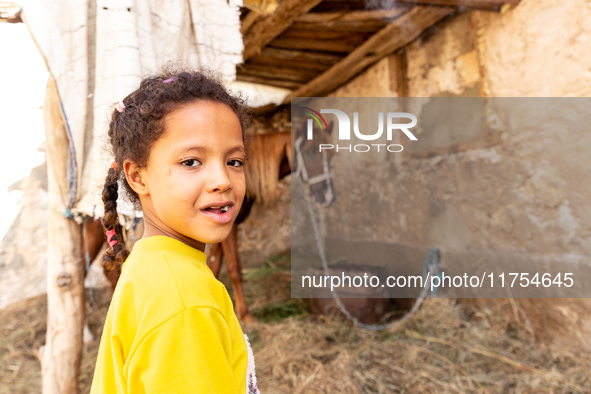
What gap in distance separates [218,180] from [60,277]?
1516mm

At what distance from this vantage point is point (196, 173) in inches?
27.2

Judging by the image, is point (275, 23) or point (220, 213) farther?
point (275, 23)

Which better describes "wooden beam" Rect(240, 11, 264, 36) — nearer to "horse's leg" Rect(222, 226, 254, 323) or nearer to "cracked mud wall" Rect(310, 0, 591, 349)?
"cracked mud wall" Rect(310, 0, 591, 349)

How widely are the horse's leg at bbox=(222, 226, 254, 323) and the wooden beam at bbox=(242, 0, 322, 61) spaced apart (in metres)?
1.63

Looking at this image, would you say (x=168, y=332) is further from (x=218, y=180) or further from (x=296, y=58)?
(x=296, y=58)

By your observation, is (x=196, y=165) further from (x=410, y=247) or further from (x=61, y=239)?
(x=410, y=247)

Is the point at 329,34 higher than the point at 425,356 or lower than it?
higher

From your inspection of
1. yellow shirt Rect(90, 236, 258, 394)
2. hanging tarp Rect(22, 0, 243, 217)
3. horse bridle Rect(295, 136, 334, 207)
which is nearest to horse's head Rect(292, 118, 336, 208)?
horse bridle Rect(295, 136, 334, 207)

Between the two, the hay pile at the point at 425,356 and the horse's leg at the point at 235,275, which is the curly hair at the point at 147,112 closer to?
the hay pile at the point at 425,356

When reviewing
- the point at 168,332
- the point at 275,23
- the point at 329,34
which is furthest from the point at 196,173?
the point at 329,34

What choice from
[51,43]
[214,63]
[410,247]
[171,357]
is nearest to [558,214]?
[410,247]

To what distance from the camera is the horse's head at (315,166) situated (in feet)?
11.2

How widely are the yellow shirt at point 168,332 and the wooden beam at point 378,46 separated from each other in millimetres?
2734

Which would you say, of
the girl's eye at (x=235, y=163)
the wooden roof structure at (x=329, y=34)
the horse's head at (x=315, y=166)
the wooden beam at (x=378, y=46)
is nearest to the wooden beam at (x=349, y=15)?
the wooden roof structure at (x=329, y=34)
